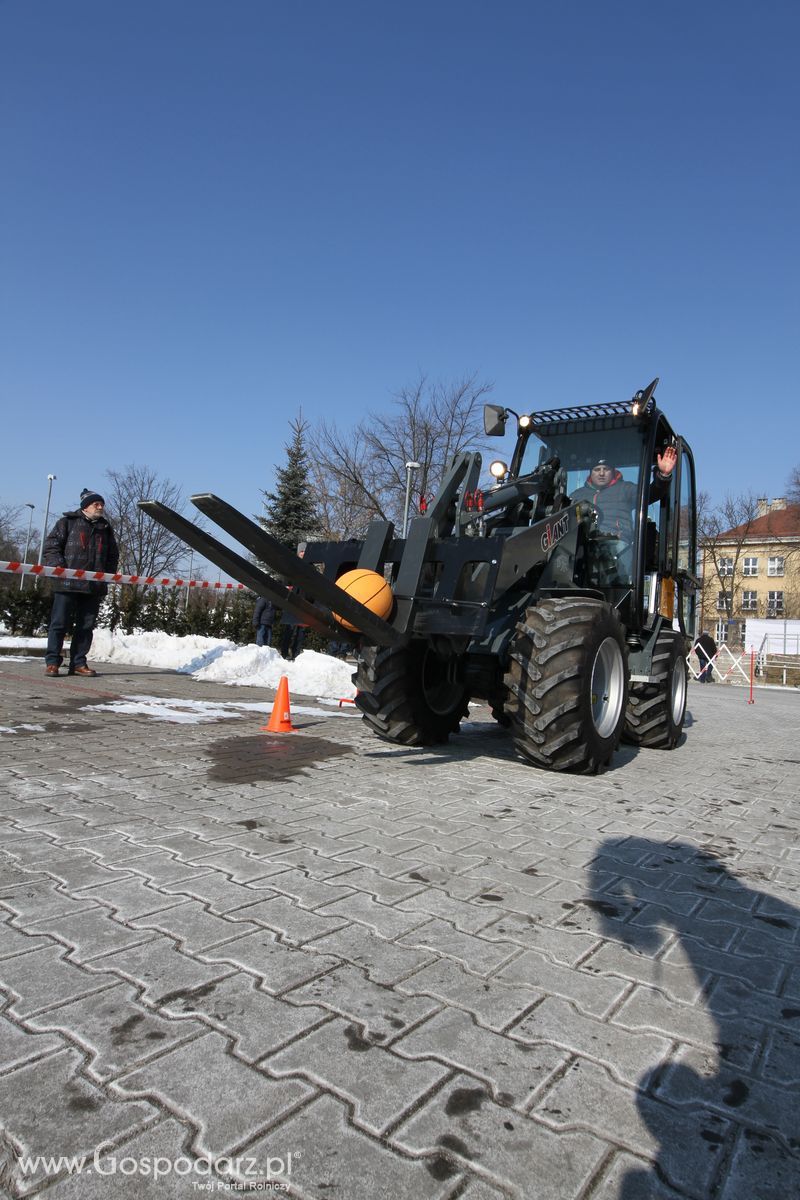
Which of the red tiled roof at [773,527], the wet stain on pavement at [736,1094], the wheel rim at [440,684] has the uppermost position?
the red tiled roof at [773,527]

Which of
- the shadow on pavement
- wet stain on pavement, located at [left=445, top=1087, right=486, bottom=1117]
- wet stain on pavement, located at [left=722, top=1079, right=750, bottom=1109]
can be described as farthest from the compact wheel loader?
wet stain on pavement, located at [left=722, top=1079, right=750, bottom=1109]

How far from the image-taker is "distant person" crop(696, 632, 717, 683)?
26.3 m

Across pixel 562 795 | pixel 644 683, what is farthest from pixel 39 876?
pixel 644 683

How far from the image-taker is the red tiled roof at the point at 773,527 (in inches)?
1986

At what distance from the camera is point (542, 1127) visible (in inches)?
60.3

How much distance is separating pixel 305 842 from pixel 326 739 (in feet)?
10.2

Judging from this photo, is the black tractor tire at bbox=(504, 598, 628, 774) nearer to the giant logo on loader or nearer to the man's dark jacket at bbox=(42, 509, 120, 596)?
the giant logo on loader

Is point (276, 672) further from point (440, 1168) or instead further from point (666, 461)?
point (440, 1168)

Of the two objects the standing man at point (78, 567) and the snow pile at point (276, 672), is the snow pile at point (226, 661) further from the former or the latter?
the standing man at point (78, 567)

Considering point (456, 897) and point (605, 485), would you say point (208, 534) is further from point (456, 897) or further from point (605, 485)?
point (605, 485)

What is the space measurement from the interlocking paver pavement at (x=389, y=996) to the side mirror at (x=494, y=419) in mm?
3677

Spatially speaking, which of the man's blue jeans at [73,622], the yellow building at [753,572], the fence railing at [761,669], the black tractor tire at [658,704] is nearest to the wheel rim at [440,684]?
the black tractor tire at [658,704]

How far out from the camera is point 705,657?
2639 cm

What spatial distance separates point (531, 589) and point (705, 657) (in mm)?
22704
